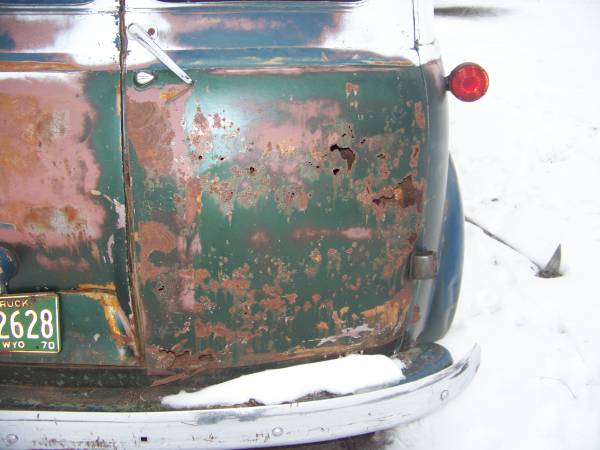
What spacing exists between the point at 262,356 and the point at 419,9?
3.85ft

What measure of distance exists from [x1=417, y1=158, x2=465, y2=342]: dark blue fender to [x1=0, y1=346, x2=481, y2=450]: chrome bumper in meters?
0.40

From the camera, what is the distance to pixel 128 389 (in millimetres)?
1782

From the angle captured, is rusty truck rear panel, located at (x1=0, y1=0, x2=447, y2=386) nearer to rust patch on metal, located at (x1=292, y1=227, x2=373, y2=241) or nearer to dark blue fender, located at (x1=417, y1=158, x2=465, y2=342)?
rust patch on metal, located at (x1=292, y1=227, x2=373, y2=241)

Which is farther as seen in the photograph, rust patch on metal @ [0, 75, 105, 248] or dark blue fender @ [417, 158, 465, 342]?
dark blue fender @ [417, 158, 465, 342]

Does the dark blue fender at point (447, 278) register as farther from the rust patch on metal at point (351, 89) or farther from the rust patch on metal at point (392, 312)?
the rust patch on metal at point (351, 89)

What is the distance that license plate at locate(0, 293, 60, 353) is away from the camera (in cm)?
166

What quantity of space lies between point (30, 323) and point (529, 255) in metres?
3.03

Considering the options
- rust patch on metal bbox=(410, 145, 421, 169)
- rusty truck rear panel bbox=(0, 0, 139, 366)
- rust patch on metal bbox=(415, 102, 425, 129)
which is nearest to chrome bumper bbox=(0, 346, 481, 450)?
rusty truck rear panel bbox=(0, 0, 139, 366)

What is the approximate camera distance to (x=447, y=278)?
2.24 meters

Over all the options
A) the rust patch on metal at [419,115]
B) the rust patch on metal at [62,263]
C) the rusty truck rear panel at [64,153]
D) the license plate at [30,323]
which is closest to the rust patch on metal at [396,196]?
the rust patch on metal at [419,115]

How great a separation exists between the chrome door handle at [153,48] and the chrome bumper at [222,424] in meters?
0.95

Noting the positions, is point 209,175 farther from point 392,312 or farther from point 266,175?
point 392,312

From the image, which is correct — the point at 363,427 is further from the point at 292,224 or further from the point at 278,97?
the point at 278,97

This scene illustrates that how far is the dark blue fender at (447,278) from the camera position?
2184 mm
